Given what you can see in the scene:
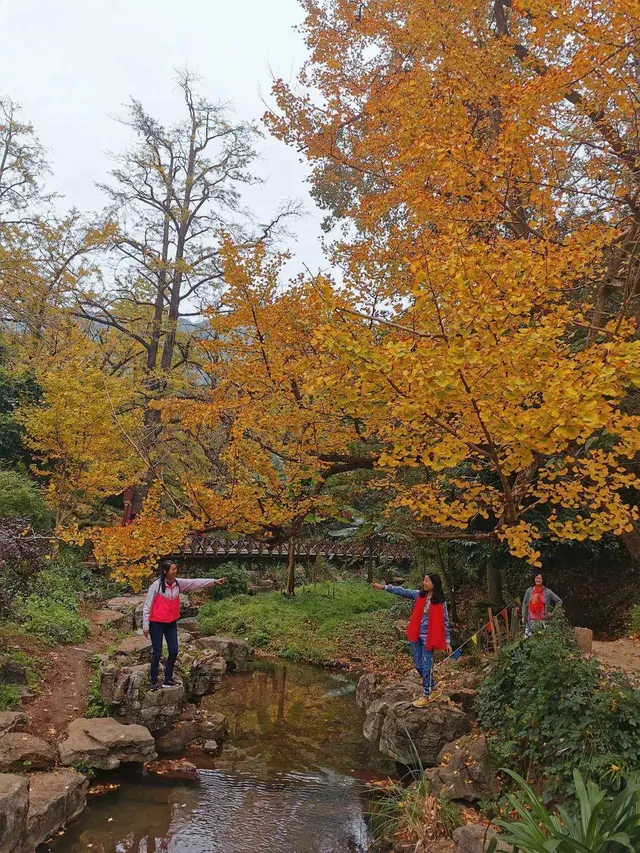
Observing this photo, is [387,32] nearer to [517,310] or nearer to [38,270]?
[517,310]

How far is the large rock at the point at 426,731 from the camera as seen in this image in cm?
578

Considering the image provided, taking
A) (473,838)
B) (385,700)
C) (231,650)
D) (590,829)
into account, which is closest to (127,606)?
(231,650)

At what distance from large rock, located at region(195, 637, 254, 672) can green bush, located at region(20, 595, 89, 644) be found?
2.03 metres

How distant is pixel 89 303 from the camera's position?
15336mm

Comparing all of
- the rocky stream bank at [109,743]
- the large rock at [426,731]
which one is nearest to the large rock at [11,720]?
the rocky stream bank at [109,743]

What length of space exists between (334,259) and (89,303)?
9.54 metres

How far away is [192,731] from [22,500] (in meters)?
8.34

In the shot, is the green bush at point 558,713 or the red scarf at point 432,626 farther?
the red scarf at point 432,626

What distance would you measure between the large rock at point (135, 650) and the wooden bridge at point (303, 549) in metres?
7.30

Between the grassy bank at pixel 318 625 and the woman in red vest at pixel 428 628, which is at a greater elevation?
the woman in red vest at pixel 428 628

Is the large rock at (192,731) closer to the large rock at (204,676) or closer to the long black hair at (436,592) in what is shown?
the large rock at (204,676)

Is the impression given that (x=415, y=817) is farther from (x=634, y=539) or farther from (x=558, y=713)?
(x=634, y=539)

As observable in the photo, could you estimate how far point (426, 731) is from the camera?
5.82 metres

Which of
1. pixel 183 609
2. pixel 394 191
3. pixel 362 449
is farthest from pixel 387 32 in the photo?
pixel 183 609
